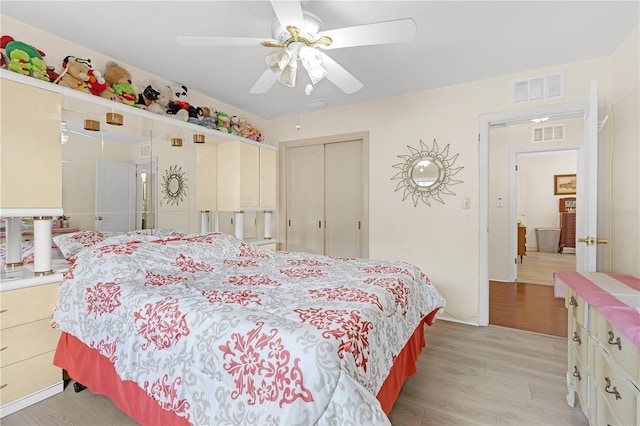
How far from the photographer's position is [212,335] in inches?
45.6

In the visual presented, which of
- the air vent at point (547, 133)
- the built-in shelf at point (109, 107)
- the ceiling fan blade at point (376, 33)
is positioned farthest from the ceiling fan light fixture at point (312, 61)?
the air vent at point (547, 133)

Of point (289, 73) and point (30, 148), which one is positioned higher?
point (289, 73)

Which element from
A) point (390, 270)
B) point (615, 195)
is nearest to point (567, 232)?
point (615, 195)

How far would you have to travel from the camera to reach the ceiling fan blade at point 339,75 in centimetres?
189

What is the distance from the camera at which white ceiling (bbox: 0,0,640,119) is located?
6.28ft

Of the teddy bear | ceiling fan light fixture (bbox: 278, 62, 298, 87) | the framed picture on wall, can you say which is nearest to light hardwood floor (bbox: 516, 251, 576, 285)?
the framed picture on wall

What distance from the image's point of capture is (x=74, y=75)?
80.7 inches

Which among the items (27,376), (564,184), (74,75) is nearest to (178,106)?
(74,75)

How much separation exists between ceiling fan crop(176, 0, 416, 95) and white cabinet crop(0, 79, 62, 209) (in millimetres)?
928

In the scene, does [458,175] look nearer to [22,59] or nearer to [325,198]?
[325,198]

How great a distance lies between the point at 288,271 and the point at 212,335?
2.92ft

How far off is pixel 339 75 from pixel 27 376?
2647mm

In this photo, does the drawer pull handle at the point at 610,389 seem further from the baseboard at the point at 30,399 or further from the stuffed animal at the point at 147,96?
the stuffed animal at the point at 147,96

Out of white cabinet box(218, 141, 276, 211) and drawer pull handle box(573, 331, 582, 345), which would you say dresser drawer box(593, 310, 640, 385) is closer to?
Result: drawer pull handle box(573, 331, 582, 345)
